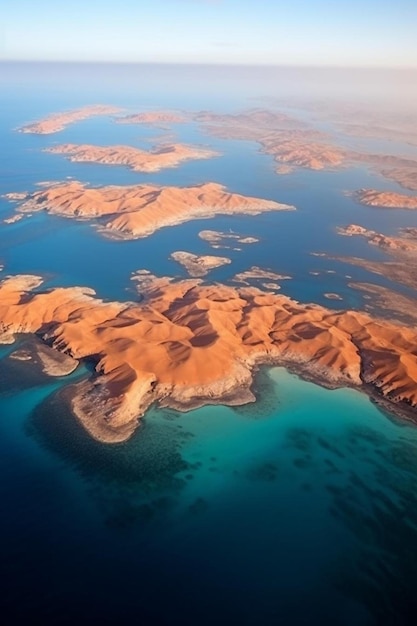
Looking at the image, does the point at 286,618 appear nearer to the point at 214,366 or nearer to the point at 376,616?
the point at 376,616

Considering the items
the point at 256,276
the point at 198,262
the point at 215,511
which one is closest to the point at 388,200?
the point at 256,276

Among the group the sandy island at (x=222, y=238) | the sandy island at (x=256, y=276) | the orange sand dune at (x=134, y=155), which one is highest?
the orange sand dune at (x=134, y=155)

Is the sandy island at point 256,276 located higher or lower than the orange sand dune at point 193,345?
lower

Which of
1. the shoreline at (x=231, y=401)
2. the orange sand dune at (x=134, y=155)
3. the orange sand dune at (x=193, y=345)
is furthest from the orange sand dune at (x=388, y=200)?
the shoreline at (x=231, y=401)

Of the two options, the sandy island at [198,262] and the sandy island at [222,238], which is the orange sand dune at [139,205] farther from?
the sandy island at [198,262]

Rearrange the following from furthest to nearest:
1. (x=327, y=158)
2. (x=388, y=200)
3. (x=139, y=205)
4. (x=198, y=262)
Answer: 1. (x=327, y=158)
2. (x=388, y=200)
3. (x=139, y=205)
4. (x=198, y=262)

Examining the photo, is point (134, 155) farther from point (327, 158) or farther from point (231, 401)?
point (231, 401)

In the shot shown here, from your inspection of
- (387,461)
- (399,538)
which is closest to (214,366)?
(387,461)
